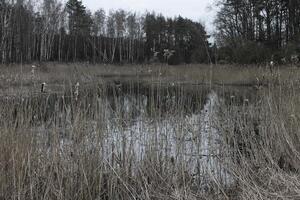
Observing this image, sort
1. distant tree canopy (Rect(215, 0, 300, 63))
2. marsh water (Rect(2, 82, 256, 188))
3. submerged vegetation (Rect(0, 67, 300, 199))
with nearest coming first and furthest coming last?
submerged vegetation (Rect(0, 67, 300, 199))
marsh water (Rect(2, 82, 256, 188))
distant tree canopy (Rect(215, 0, 300, 63))

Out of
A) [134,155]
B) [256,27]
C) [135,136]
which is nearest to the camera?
[134,155]

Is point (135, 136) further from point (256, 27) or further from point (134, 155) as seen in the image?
point (256, 27)

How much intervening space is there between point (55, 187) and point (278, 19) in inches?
1309

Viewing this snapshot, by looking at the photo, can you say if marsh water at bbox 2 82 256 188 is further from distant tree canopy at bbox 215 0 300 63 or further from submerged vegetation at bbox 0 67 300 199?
distant tree canopy at bbox 215 0 300 63

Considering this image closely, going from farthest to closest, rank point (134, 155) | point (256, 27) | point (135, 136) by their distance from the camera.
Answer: point (256, 27) < point (135, 136) < point (134, 155)

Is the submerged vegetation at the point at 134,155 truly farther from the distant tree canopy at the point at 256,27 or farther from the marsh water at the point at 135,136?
the distant tree canopy at the point at 256,27

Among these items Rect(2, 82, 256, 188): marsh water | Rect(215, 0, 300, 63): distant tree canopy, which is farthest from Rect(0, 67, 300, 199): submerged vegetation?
Rect(215, 0, 300, 63): distant tree canopy

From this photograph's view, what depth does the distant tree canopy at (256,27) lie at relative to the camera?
2688cm

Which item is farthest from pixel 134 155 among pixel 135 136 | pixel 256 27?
pixel 256 27

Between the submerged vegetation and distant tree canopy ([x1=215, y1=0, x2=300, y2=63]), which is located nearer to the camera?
the submerged vegetation

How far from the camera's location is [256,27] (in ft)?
119

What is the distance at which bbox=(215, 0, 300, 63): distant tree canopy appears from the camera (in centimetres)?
2688

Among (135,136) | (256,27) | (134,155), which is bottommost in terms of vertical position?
Answer: (134,155)

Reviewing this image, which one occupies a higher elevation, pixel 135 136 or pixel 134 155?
pixel 135 136
